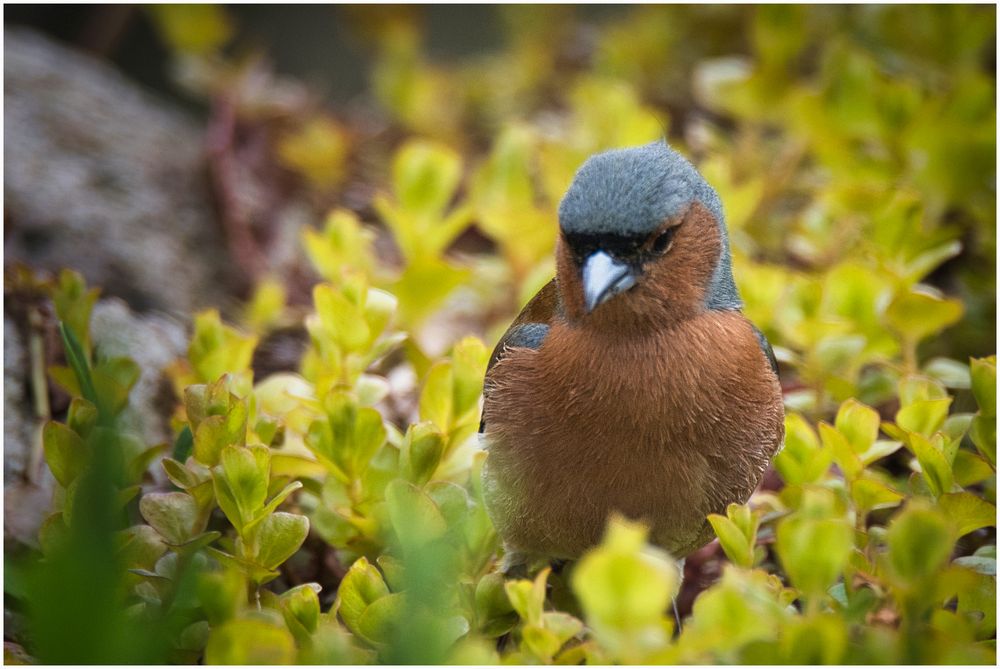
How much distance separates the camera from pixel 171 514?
1.79 m

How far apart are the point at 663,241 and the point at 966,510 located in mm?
731

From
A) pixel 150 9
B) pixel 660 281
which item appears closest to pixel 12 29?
pixel 150 9

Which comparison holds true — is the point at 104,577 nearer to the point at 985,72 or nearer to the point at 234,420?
the point at 234,420

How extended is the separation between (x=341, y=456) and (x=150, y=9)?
2.85 m

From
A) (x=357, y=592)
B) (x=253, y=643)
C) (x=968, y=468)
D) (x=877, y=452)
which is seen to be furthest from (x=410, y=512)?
(x=968, y=468)

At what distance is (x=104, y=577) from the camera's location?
117cm

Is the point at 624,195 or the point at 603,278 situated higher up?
the point at 624,195

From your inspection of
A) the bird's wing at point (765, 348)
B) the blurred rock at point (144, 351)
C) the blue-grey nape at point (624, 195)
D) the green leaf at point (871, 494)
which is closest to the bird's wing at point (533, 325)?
the blue-grey nape at point (624, 195)

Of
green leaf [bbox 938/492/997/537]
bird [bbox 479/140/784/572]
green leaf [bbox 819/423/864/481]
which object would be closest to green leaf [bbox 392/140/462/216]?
bird [bbox 479/140/784/572]

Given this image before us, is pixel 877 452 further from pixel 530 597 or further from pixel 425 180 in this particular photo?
pixel 425 180

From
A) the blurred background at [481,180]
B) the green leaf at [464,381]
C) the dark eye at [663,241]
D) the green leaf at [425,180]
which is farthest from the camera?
the green leaf at [425,180]

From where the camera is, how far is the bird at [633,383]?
1756 millimetres

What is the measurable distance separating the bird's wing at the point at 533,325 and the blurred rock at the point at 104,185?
4.35ft

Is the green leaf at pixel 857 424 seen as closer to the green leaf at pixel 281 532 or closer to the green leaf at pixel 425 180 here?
the green leaf at pixel 281 532
